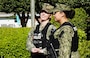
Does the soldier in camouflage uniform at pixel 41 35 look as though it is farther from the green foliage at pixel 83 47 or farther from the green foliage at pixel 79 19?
the green foliage at pixel 79 19

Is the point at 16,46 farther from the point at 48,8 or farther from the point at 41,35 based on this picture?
the point at 48,8

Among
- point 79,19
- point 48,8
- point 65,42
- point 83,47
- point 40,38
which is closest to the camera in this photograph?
point 65,42

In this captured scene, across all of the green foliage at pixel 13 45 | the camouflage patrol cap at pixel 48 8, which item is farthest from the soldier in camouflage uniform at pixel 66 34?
the green foliage at pixel 13 45

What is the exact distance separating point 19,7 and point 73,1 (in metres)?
9.70

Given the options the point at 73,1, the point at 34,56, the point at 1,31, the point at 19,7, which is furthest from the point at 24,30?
the point at 19,7

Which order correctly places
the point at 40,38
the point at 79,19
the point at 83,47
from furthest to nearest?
the point at 79,19
the point at 83,47
the point at 40,38

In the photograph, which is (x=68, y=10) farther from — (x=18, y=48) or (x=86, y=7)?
(x=86, y=7)

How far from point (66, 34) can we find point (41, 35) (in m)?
1.22

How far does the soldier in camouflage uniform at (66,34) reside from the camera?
4.08 m

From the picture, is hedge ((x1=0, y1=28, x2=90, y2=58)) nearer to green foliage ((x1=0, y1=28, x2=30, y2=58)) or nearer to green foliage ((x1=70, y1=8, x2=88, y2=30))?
green foliage ((x1=0, y1=28, x2=30, y2=58))

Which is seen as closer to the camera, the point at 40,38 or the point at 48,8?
the point at 48,8

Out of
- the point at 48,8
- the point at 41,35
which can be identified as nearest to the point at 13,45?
the point at 41,35

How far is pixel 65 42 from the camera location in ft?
13.4

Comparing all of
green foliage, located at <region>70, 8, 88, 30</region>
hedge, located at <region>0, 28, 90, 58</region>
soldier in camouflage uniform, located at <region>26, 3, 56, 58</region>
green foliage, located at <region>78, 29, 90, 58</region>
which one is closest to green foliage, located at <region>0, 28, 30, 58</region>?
hedge, located at <region>0, 28, 90, 58</region>
